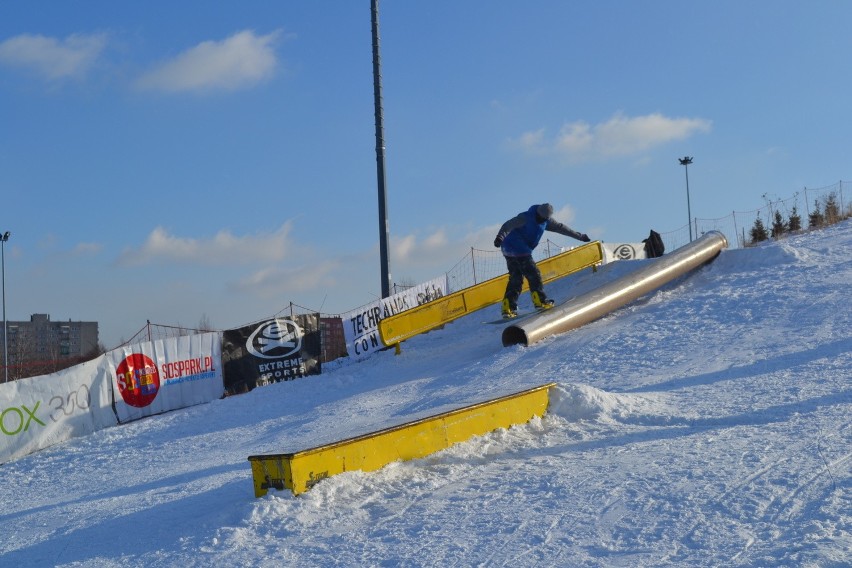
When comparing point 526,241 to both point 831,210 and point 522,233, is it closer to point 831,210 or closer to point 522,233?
point 522,233

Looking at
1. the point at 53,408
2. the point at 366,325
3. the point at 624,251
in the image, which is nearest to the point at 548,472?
A: the point at 53,408

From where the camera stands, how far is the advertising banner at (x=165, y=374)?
13.7 metres

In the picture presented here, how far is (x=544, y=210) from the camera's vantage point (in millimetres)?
13414

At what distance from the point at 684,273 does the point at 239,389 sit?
29.6ft

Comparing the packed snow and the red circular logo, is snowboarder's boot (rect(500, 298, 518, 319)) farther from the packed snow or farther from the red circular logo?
the red circular logo

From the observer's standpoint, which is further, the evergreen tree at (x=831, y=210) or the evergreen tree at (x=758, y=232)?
the evergreen tree at (x=758, y=232)

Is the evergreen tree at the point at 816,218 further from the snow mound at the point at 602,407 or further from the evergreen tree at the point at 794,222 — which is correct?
the snow mound at the point at 602,407

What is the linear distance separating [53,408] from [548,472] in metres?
9.95

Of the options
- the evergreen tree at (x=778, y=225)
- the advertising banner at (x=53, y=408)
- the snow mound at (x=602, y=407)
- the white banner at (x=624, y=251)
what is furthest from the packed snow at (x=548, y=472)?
the evergreen tree at (x=778, y=225)

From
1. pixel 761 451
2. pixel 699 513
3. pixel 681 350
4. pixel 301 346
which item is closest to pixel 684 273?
pixel 681 350

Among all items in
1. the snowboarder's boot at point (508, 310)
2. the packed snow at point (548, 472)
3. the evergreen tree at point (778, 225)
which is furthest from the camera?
the evergreen tree at point (778, 225)

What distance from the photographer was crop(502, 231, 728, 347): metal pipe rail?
12883mm

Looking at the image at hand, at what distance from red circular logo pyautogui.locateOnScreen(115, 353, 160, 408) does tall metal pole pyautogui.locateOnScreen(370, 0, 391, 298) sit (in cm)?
547

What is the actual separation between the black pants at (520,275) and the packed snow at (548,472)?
1.16 metres
